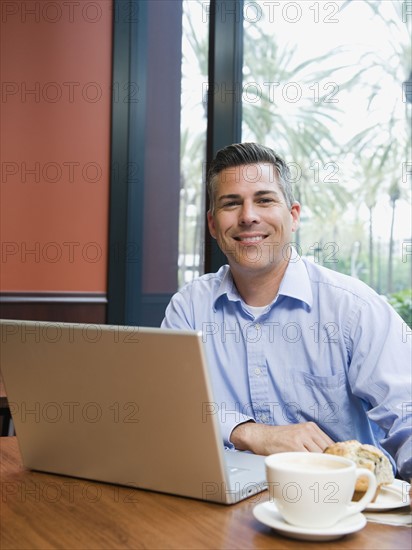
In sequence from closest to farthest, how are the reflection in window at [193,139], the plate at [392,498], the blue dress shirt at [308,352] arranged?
the plate at [392,498]
the blue dress shirt at [308,352]
the reflection in window at [193,139]

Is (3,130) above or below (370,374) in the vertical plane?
above

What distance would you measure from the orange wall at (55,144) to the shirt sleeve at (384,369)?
2.36 m

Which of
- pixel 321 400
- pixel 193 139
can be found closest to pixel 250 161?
pixel 321 400

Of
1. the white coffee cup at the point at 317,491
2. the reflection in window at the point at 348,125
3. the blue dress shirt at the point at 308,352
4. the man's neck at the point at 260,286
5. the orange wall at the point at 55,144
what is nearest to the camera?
the white coffee cup at the point at 317,491

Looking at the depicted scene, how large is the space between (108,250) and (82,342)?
2.70 meters

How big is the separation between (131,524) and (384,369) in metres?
0.61

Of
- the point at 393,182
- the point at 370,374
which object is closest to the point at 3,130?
the point at 393,182

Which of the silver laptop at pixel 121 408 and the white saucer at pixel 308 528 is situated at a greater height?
the silver laptop at pixel 121 408

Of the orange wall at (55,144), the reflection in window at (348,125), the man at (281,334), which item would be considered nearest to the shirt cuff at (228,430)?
the man at (281,334)

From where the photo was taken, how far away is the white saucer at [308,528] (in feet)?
2.73

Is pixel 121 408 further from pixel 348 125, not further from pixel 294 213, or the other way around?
pixel 348 125

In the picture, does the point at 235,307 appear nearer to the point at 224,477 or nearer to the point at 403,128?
the point at 224,477

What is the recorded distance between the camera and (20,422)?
1.11m

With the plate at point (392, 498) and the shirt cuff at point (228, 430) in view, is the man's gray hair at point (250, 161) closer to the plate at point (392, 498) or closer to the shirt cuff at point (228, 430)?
the shirt cuff at point (228, 430)
